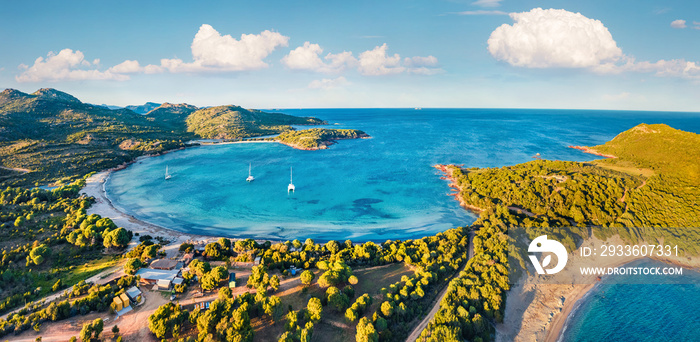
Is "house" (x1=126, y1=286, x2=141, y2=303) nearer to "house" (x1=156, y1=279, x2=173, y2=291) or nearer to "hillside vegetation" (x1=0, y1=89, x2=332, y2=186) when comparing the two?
"house" (x1=156, y1=279, x2=173, y2=291)

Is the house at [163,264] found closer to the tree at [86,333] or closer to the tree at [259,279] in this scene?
the tree at [86,333]

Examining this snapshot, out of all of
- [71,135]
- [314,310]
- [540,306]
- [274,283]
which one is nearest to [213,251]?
[274,283]

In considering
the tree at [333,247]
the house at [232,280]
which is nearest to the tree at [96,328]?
the house at [232,280]

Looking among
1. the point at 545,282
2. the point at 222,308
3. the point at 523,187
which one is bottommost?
the point at 545,282

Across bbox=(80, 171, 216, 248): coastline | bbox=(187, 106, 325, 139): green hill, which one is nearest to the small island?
bbox=(187, 106, 325, 139): green hill

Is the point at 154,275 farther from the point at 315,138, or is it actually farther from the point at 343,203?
the point at 315,138

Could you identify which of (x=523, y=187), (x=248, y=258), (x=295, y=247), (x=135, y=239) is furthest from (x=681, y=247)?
(x=135, y=239)

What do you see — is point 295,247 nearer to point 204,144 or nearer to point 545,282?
point 545,282
